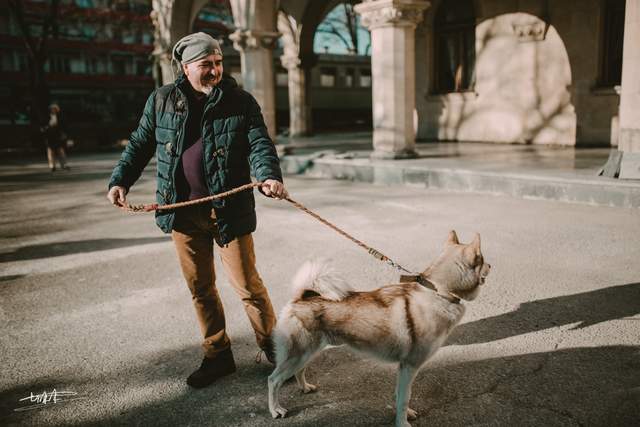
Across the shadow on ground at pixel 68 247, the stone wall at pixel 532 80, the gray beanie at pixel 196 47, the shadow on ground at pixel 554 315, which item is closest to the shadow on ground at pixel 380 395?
the shadow on ground at pixel 554 315

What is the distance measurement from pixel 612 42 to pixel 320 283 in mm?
14480

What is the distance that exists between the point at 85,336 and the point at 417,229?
4477 millimetres

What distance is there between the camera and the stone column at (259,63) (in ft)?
47.7

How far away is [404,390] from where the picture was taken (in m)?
2.81

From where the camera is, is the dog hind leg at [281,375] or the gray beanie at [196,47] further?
the gray beanie at [196,47]

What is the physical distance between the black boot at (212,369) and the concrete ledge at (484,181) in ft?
22.2

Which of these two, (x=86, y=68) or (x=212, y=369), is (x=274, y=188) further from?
(x=86, y=68)

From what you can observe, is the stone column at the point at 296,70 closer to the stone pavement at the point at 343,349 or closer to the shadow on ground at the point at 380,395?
the stone pavement at the point at 343,349

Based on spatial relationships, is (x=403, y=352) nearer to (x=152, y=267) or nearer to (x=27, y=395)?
(x=27, y=395)

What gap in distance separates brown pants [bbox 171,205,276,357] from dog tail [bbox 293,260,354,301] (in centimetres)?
49

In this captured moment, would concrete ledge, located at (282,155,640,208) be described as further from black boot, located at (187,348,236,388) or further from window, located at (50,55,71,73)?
window, located at (50,55,71,73)

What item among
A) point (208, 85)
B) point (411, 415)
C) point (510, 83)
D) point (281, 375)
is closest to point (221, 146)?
point (208, 85)

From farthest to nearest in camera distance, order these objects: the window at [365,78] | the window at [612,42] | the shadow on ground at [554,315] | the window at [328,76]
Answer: the window at [365,78] → the window at [328,76] → the window at [612,42] → the shadow on ground at [554,315]

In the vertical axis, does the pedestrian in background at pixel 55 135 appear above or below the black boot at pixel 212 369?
above
